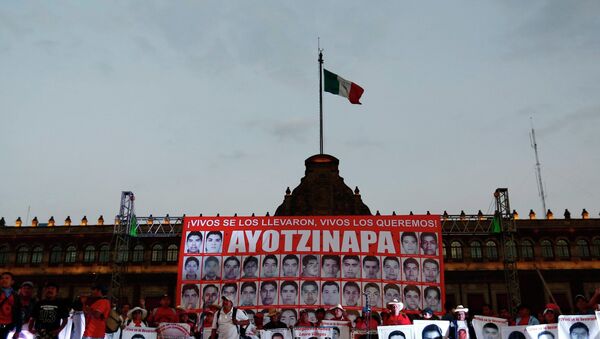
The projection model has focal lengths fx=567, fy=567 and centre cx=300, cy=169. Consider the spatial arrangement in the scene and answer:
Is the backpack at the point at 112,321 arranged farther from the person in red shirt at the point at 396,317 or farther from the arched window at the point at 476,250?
the arched window at the point at 476,250

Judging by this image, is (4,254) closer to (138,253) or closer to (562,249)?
(138,253)

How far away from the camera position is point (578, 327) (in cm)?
1245

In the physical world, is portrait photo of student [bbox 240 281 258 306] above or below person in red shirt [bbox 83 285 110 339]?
above

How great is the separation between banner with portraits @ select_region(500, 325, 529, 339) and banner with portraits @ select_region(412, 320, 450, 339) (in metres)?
1.26

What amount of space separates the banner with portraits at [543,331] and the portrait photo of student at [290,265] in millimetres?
11275

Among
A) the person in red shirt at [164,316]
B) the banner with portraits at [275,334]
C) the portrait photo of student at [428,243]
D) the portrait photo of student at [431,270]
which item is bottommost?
the banner with portraits at [275,334]

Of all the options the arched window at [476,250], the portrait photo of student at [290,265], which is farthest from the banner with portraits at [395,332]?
the arched window at [476,250]

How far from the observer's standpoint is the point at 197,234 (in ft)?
76.1

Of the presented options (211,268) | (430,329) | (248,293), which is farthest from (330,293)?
(430,329)

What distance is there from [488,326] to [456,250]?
2782 cm

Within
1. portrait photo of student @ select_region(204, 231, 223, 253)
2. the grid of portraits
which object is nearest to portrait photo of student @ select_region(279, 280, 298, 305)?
the grid of portraits

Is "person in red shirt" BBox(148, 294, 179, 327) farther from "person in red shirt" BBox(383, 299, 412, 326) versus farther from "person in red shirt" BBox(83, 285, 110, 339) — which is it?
"person in red shirt" BBox(383, 299, 412, 326)

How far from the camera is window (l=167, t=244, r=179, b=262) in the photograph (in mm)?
41066

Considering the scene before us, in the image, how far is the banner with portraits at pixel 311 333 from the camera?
13.8 metres
